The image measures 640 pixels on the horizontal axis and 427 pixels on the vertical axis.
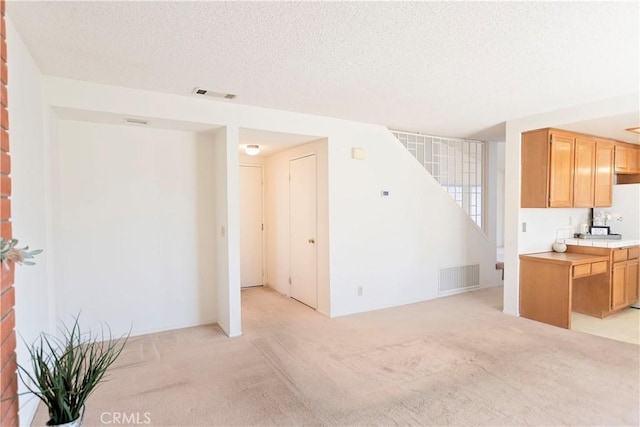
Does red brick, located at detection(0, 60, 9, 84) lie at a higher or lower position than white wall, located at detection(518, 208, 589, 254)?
higher

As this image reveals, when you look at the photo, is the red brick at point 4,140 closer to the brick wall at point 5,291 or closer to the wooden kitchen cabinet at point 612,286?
the brick wall at point 5,291

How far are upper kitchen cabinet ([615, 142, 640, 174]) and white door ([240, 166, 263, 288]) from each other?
5.04 metres

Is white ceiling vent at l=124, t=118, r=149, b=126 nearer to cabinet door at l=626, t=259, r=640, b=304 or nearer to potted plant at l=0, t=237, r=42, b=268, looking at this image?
potted plant at l=0, t=237, r=42, b=268

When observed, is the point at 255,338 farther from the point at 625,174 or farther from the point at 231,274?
the point at 625,174

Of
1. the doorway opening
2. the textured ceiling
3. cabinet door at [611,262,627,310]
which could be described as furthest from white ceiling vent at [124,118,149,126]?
cabinet door at [611,262,627,310]

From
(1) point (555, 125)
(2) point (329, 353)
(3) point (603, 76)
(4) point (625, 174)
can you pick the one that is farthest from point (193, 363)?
(4) point (625, 174)

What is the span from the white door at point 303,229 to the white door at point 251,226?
0.90 m

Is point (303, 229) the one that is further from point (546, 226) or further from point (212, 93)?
point (546, 226)

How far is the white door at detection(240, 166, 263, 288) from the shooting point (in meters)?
5.66

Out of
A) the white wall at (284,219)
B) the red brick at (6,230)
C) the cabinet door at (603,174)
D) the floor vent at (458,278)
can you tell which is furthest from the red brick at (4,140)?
the cabinet door at (603,174)

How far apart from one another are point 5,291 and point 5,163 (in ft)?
2.19

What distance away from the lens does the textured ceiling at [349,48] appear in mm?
1937

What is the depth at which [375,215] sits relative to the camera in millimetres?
4605

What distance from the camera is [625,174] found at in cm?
508
